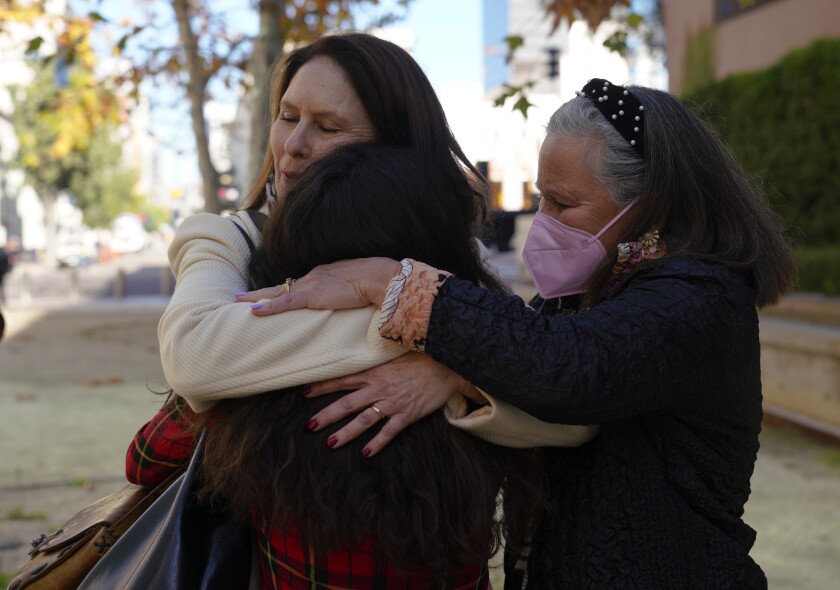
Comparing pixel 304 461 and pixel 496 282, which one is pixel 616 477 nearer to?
pixel 496 282

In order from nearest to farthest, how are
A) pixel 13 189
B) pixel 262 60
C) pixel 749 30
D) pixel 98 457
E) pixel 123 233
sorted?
pixel 98 457 → pixel 262 60 → pixel 749 30 → pixel 13 189 → pixel 123 233

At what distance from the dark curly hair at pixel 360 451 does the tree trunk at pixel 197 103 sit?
8.02 meters

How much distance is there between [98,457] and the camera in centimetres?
713

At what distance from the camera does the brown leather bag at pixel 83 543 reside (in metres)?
1.85

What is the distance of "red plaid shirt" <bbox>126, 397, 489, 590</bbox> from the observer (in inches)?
64.6

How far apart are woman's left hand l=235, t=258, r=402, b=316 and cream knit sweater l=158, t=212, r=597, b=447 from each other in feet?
0.06

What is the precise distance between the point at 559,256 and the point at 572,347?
1.51 ft

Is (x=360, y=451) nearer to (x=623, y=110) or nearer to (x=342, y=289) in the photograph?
(x=342, y=289)

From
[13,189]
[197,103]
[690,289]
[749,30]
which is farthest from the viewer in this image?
[13,189]

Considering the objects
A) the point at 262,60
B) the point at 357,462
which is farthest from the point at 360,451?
the point at 262,60

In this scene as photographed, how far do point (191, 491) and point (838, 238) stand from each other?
9.69 m

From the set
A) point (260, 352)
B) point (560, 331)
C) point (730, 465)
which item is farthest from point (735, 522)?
point (260, 352)

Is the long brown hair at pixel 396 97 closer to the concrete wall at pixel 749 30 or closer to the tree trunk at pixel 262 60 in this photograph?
the tree trunk at pixel 262 60

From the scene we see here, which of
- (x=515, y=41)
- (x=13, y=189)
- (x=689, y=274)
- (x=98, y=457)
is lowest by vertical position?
(x=13, y=189)
